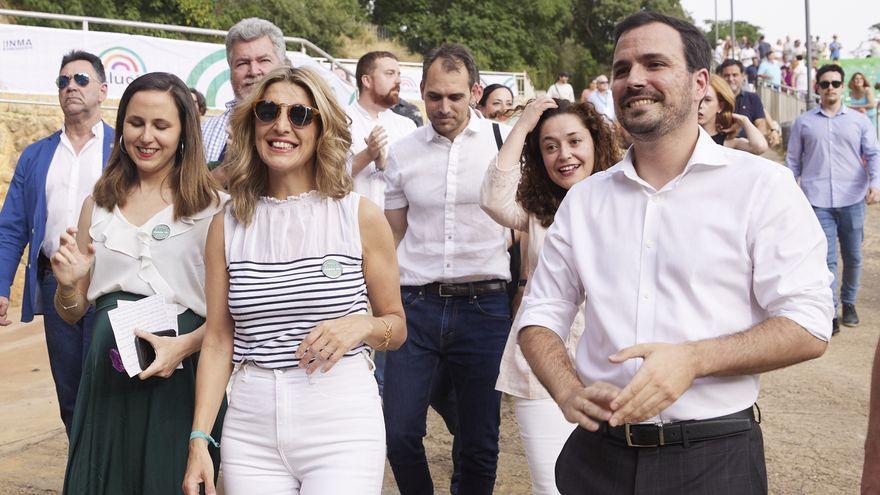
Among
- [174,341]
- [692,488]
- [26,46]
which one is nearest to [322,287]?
[174,341]

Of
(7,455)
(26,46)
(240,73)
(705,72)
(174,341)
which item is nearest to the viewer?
(705,72)

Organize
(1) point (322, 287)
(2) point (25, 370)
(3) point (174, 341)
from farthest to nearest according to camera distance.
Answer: (2) point (25, 370)
(3) point (174, 341)
(1) point (322, 287)

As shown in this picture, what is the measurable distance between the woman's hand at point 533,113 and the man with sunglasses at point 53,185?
2.59 metres

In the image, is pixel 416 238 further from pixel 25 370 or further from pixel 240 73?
pixel 25 370

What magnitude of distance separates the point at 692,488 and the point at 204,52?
12.7 meters

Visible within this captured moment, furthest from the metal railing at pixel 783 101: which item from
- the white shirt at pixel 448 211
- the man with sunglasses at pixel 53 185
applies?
the man with sunglasses at pixel 53 185

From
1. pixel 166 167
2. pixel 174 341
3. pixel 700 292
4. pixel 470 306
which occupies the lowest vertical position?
pixel 470 306

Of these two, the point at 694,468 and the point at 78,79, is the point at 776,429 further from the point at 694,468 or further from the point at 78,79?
the point at 78,79

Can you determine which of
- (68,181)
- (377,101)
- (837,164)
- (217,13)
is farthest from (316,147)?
(217,13)

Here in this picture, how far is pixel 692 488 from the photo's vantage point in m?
2.53

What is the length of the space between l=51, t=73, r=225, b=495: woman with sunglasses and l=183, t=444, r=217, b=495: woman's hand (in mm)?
369

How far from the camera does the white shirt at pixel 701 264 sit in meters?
2.41

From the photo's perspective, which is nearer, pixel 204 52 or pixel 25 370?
pixel 25 370

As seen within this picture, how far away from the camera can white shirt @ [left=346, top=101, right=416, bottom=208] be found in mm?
→ 5941
